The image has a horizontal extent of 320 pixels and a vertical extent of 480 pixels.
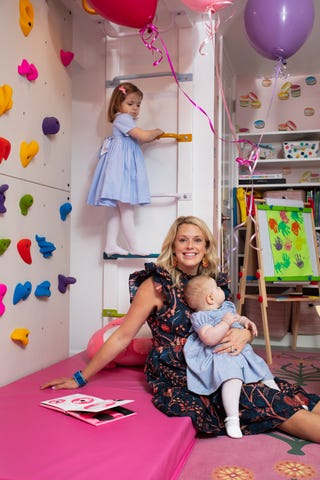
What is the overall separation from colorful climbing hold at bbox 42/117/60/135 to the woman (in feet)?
2.84

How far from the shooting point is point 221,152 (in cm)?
358

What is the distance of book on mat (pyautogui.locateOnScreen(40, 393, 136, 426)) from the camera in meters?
1.72

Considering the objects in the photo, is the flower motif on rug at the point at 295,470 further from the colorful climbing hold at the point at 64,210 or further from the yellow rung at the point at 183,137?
the yellow rung at the point at 183,137

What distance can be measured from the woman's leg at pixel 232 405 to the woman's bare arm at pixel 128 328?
1.41ft

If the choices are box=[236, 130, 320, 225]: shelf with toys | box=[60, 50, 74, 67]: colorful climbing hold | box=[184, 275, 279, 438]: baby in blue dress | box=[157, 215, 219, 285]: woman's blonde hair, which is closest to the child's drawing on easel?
box=[236, 130, 320, 225]: shelf with toys

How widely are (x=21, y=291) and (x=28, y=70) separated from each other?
3.29ft

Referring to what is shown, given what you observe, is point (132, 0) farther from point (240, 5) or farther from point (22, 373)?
point (22, 373)

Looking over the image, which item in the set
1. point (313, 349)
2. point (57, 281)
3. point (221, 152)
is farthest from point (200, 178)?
point (313, 349)

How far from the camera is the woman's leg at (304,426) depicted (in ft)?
5.65

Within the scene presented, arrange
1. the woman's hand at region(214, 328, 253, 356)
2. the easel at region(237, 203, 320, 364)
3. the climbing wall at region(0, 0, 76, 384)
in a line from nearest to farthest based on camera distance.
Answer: the woman's hand at region(214, 328, 253, 356)
the climbing wall at region(0, 0, 76, 384)
the easel at region(237, 203, 320, 364)

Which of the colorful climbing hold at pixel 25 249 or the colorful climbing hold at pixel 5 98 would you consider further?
the colorful climbing hold at pixel 25 249

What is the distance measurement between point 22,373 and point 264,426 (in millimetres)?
1145

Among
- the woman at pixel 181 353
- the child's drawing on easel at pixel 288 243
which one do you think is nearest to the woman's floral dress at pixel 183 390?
the woman at pixel 181 353

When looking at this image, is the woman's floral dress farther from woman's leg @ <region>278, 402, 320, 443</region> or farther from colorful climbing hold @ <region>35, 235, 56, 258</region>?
colorful climbing hold @ <region>35, 235, 56, 258</region>
